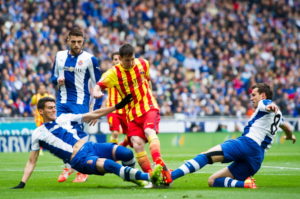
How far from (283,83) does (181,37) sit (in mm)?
5368

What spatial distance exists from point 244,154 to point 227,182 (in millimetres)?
501

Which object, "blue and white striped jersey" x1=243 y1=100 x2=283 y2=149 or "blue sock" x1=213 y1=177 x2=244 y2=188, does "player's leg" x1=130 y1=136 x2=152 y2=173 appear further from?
"blue and white striped jersey" x1=243 y1=100 x2=283 y2=149

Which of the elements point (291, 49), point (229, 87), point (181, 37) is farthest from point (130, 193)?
point (291, 49)

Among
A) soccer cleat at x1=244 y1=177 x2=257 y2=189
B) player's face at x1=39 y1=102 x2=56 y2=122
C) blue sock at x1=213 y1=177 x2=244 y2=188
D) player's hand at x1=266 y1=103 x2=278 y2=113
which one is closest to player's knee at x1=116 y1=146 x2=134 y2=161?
player's face at x1=39 y1=102 x2=56 y2=122

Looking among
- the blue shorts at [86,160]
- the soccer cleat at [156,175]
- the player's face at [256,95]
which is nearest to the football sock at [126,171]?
the soccer cleat at [156,175]

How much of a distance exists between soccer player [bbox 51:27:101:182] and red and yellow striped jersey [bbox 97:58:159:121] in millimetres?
960

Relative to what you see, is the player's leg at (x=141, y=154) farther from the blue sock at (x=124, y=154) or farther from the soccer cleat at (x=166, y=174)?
the soccer cleat at (x=166, y=174)

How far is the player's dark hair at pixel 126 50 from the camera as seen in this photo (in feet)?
34.3

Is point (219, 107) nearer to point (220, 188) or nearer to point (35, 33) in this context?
point (35, 33)

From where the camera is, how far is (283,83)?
105 ft

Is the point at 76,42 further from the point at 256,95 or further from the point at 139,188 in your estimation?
the point at 256,95

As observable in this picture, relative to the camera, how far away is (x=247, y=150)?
9852 millimetres

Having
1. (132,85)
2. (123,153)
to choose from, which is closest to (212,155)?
(123,153)

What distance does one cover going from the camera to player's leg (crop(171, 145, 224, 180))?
9586 millimetres
